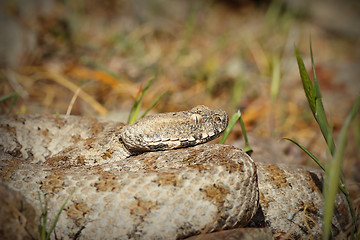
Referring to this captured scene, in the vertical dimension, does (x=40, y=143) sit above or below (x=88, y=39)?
below

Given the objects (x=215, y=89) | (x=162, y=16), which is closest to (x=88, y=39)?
(x=162, y=16)

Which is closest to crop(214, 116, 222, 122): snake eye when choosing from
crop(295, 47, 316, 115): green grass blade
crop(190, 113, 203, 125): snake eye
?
crop(190, 113, 203, 125): snake eye

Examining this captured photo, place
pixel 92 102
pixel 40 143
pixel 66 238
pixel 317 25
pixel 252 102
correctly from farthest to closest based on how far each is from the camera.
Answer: pixel 317 25 → pixel 252 102 → pixel 92 102 → pixel 40 143 → pixel 66 238

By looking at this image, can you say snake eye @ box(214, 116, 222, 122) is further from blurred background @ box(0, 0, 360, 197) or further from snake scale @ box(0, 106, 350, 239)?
blurred background @ box(0, 0, 360, 197)

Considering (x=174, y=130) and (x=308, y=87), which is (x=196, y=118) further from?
(x=308, y=87)

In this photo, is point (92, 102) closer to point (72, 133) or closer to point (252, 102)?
point (72, 133)

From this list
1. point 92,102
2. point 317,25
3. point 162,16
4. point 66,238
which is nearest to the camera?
point 66,238

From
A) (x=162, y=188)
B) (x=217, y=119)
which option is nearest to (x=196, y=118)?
(x=217, y=119)
